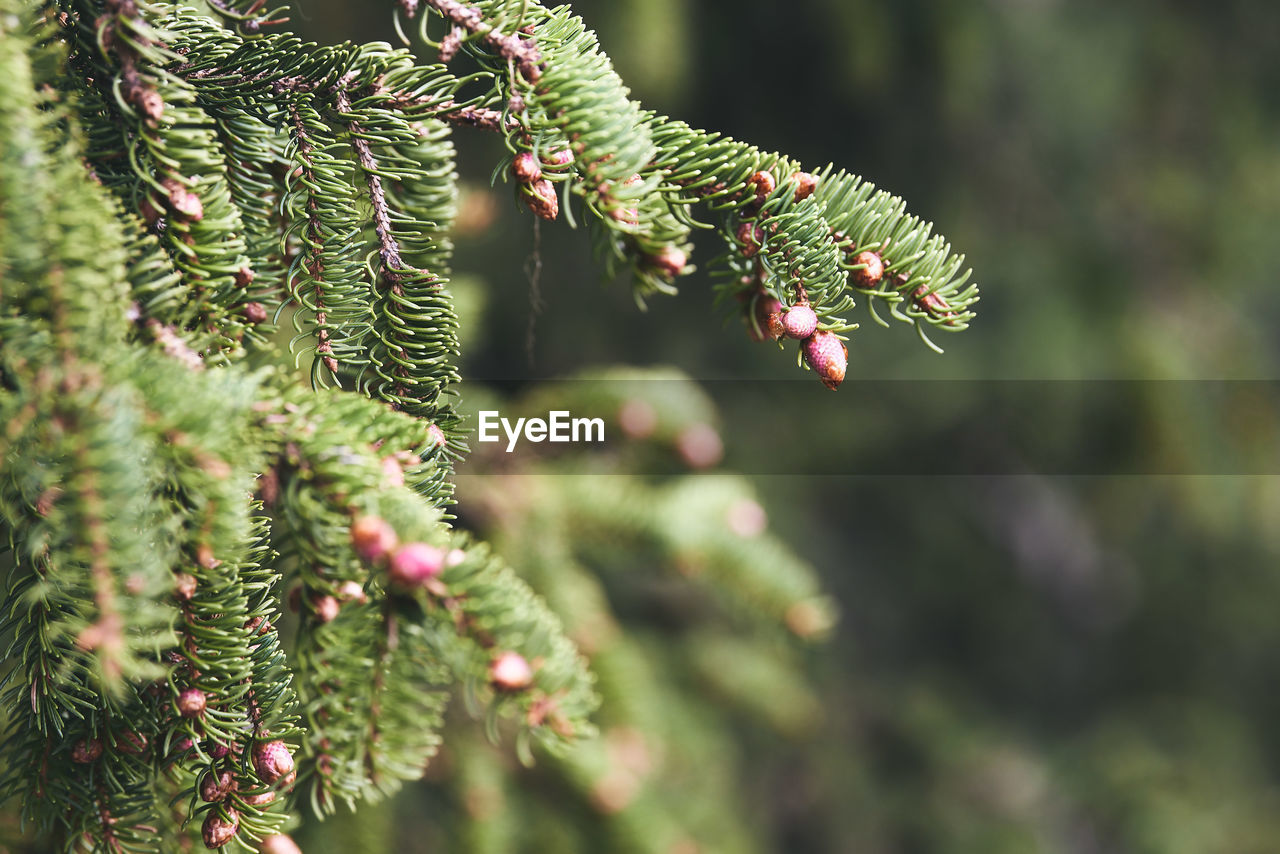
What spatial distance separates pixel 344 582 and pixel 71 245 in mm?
181

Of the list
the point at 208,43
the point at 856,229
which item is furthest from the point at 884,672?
the point at 208,43

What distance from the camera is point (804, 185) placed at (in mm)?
495

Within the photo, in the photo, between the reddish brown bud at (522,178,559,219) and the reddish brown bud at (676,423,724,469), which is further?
the reddish brown bud at (676,423,724,469)

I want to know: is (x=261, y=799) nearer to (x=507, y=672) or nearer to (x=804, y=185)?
(x=507, y=672)

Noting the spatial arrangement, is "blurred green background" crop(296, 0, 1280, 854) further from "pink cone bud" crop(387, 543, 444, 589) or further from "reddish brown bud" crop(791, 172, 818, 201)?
"pink cone bud" crop(387, 543, 444, 589)

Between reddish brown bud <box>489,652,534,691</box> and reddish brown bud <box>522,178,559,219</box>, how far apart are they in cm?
24

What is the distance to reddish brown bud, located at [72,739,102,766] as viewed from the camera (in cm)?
47

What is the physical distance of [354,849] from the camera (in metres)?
0.98

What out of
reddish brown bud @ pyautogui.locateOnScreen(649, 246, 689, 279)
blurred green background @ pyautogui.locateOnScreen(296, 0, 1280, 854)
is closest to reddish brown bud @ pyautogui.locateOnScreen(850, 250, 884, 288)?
reddish brown bud @ pyautogui.locateOnScreen(649, 246, 689, 279)

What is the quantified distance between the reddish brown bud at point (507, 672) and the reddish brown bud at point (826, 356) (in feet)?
0.70

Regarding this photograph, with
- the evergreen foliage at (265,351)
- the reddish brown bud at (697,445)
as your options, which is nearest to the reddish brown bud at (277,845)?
the evergreen foliage at (265,351)

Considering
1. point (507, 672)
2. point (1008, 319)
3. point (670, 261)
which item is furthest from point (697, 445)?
point (1008, 319)

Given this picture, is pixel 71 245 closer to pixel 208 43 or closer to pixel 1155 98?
pixel 208 43

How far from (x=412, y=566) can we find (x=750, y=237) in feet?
0.85
